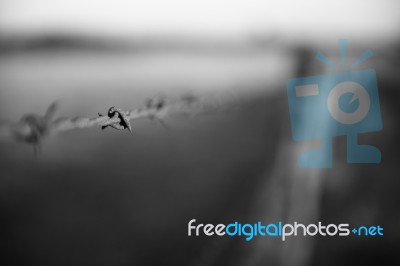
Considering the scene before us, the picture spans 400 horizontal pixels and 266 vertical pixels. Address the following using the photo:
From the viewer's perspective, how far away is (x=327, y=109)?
53.3 inches

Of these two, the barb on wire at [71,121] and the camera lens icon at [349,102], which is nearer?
the barb on wire at [71,121]

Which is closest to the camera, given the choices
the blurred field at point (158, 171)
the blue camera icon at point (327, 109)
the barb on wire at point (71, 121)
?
the barb on wire at point (71, 121)

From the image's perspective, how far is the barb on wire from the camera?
0.38 metres

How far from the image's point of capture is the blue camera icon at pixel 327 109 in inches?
51.8

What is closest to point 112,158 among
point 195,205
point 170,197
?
point 170,197

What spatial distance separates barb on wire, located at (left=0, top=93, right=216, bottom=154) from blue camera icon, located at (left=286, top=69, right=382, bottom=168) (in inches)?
24.7

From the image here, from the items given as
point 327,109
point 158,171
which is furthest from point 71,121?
point 158,171

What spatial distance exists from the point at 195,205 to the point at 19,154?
71.2 inches

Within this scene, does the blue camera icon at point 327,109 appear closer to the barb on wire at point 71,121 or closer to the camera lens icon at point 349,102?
the camera lens icon at point 349,102

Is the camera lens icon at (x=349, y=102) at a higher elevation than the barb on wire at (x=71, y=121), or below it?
higher

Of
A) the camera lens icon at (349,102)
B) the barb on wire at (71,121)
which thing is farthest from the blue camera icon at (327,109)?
the barb on wire at (71,121)

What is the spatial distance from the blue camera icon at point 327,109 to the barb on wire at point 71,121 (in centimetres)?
63

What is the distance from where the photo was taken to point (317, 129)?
1341mm

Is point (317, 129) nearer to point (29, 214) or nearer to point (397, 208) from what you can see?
point (397, 208)
